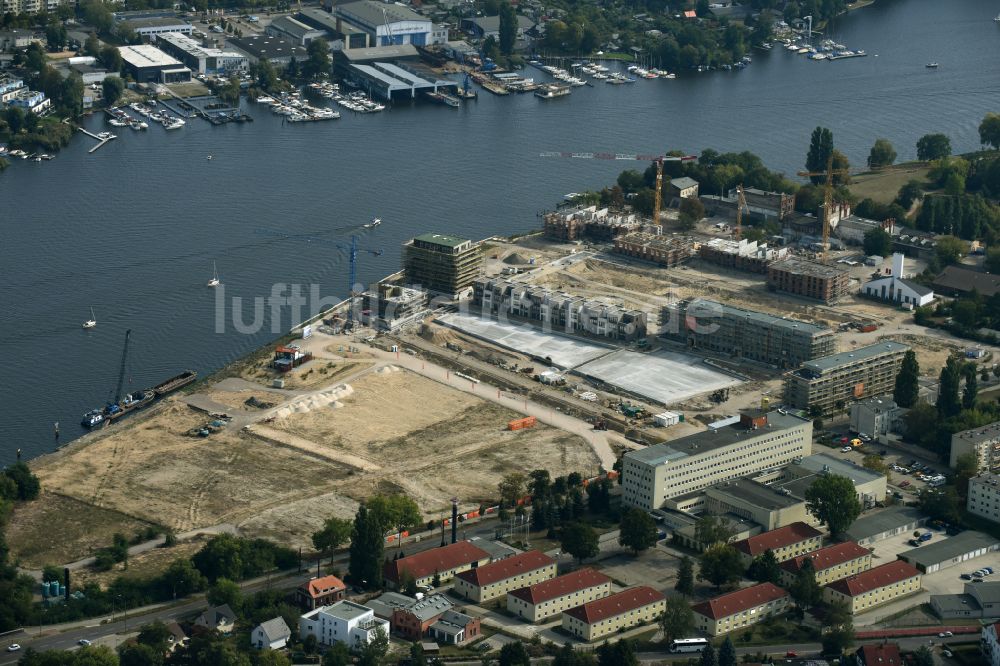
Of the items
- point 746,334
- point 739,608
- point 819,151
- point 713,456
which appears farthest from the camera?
point 819,151

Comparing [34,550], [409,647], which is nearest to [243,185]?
[34,550]

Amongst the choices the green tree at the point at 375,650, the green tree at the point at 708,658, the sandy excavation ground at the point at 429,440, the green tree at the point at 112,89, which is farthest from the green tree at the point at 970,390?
the green tree at the point at 112,89

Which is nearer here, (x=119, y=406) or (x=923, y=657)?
(x=923, y=657)

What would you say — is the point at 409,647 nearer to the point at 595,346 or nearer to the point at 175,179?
the point at 595,346

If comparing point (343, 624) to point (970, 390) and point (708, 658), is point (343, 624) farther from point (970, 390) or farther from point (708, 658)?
point (970, 390)

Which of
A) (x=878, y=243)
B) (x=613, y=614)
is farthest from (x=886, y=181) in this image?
(x=613, y=614)

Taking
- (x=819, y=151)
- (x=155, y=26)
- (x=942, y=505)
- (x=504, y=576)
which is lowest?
(x=504, y=576)

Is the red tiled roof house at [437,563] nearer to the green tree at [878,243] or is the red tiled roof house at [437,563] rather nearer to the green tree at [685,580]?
the green tree at [685,580]

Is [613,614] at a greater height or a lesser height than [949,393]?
lesser
